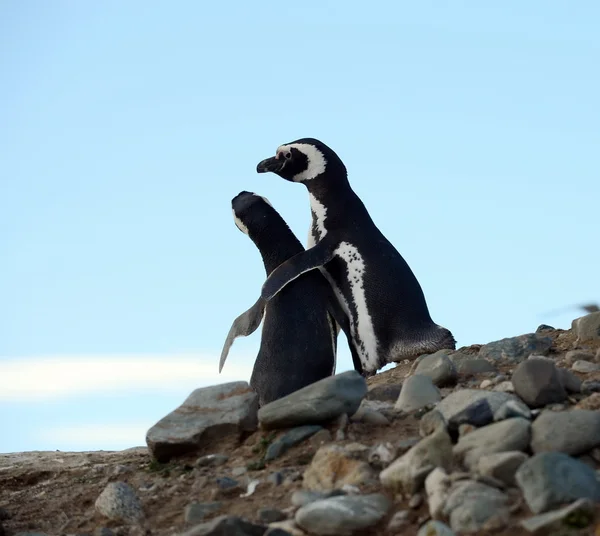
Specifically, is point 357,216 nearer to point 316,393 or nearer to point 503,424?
point 316,393

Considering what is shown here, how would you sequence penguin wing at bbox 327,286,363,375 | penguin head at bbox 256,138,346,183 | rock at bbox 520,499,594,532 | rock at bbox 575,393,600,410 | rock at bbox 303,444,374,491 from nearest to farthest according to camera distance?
rock at bbox 520,499,594,532 → rock at bbox 303,444,374,491 → rock at bbox 575,393,600,410 → penguin wing at bbox 327,286,363,375 → penguin head at bbox 256,138,346,183

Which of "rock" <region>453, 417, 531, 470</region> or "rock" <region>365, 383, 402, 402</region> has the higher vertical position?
"rock" <region>365, 383, 402, 402</region>

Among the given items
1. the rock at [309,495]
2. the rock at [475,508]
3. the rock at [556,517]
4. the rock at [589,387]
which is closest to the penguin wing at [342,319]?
the rock at [589,387]

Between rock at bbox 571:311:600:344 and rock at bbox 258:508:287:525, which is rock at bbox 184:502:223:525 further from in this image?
rock at bbox 571:311:600:344

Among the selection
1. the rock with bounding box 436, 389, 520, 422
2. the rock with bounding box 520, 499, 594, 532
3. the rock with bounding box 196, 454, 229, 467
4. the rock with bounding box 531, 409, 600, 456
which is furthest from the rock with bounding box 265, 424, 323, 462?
the rock with bounding box 520, 499, 594, 532

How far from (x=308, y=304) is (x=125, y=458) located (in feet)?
6.20

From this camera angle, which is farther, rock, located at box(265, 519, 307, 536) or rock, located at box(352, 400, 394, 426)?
rock, located at box(352, 400, 394, 426)

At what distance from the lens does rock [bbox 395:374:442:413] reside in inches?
213

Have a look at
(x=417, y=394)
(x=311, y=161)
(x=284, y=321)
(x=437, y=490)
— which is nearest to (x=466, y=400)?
(x=417, y=394)

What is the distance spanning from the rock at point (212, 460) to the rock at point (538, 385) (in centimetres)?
165

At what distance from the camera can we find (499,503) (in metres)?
3.79

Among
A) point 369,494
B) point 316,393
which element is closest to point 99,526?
point 316,393

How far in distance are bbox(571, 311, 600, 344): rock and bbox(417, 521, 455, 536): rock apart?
3.91 meters

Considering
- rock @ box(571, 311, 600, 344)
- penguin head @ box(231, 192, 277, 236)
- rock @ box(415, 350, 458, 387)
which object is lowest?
rock @ box(415, 350, 458, 387)
